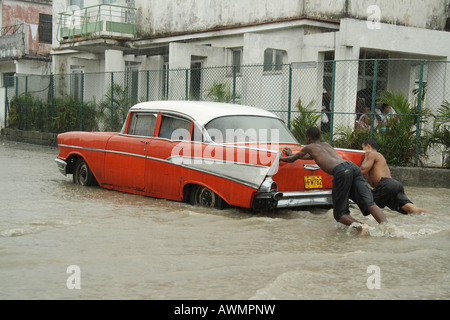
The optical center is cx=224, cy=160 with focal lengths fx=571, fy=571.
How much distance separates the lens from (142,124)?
9.05m

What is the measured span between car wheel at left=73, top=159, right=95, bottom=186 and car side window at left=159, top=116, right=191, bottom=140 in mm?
1942

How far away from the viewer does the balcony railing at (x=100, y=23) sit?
22.2 meters

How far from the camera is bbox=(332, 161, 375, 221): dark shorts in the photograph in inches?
266

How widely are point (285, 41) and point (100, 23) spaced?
347 inches

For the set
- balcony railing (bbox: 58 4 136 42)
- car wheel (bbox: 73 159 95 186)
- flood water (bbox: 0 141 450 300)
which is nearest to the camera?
flood water (bbox: 0 141 450 300)

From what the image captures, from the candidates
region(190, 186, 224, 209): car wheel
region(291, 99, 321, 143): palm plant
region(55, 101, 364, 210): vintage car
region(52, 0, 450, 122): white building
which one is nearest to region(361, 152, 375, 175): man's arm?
region(55, 101, 364, 210): vintage car

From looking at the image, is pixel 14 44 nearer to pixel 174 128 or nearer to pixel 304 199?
pixel 174 128

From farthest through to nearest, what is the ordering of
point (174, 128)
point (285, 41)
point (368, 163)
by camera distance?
point (285, 41) < point (174, 128) < point (368, 163)

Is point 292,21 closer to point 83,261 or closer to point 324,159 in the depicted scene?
point 324,159

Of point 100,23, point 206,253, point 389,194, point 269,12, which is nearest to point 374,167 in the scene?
point 389,194

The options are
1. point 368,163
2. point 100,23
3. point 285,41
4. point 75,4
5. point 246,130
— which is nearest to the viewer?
point 368,163

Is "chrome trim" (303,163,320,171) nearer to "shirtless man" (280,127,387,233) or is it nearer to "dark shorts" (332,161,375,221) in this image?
"shirtless man" (280,127,387,233)

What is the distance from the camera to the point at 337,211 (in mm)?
6777

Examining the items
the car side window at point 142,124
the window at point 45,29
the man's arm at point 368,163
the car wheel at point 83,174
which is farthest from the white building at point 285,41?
the window at point 45,29
